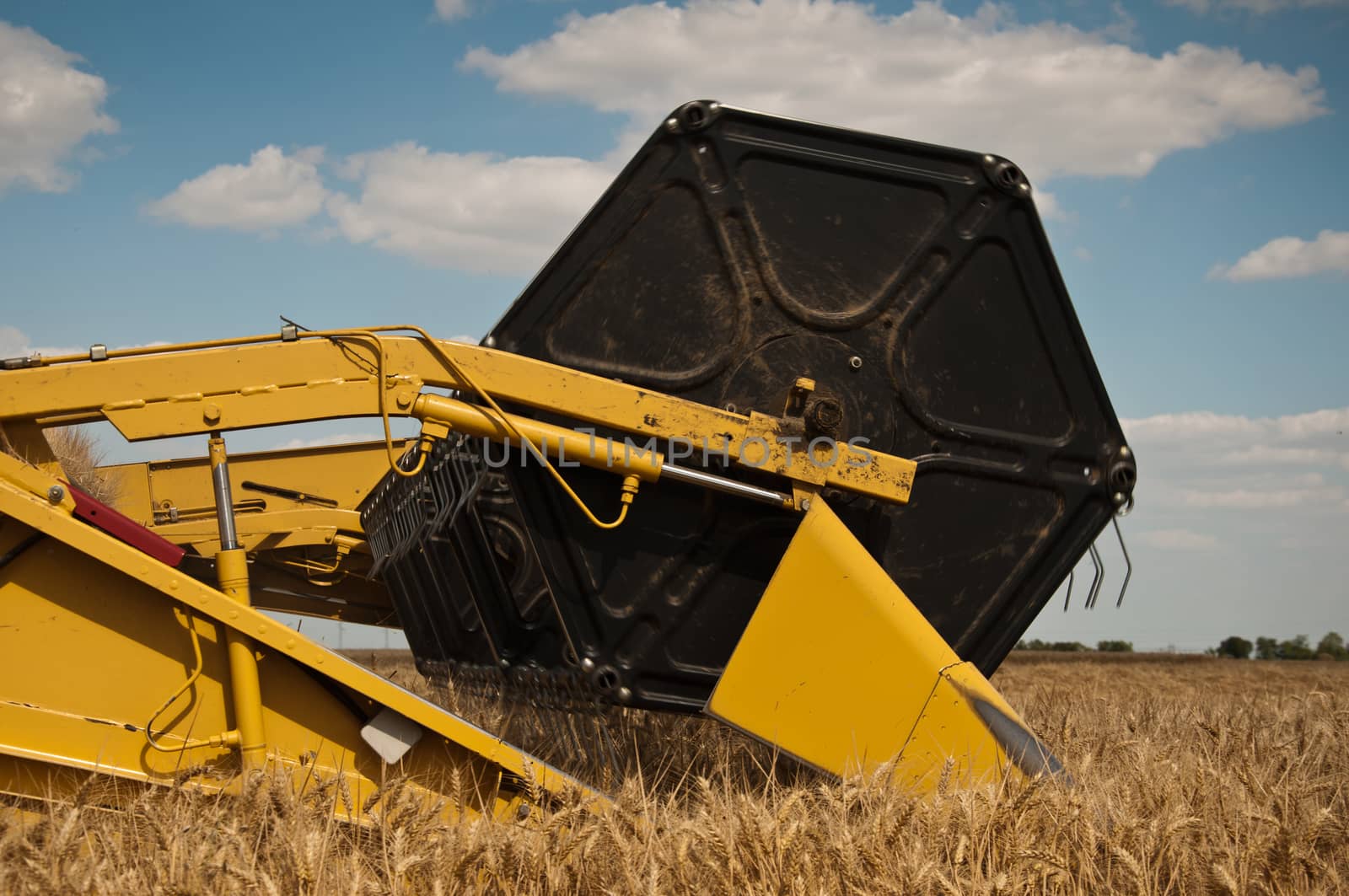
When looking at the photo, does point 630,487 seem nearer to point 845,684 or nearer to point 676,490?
point 676,490

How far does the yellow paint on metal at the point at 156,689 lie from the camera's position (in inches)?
135

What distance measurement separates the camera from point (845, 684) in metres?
3.66

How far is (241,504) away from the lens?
646cm

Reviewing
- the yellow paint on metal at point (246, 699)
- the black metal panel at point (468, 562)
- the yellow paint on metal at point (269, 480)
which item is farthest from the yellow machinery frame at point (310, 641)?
the yellow paint on metal at point (269, 480)

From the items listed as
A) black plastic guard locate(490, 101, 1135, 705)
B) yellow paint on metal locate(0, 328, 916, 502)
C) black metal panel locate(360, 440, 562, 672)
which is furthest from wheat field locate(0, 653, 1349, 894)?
yellow paint on metal locate(0, 328, 916, 502)

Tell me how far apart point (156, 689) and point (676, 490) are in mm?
1705

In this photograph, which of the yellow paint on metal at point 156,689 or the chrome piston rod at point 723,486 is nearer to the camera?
the yellow paint on metal at point 156,689

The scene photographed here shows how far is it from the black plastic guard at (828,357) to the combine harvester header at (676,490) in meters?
0.01

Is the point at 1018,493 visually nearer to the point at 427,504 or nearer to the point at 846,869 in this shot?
the point at 846,869

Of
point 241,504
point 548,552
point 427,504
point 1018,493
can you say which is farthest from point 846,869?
point 241,504

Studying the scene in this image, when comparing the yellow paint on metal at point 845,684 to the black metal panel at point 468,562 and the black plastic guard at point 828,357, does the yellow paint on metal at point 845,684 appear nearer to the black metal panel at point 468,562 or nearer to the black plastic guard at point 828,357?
the black plastic guard at point 828,357

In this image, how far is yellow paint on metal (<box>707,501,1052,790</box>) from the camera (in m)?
3.63

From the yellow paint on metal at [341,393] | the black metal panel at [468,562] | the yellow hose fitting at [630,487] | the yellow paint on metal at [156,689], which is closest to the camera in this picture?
the yellow paint on metal at [156,689]

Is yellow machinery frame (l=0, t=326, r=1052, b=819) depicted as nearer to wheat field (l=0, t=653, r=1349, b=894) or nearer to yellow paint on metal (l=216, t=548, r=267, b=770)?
yellow paint on metal (l=216, t=548, r=267, b=770)
